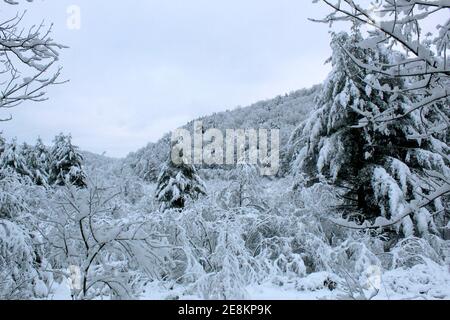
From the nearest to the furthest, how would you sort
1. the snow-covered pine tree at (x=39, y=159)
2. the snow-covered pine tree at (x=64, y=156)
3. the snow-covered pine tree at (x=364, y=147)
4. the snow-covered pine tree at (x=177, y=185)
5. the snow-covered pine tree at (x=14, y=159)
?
1. the snow-covered pine tree at (x=364, y=147)
2. the snow-covered pine tree at (x=177, y=185)
3. the snow-covered pine tree at (x=14, y=159)
4. the snow-covered pine tree at (x=64, y=156)
5. the snow-covered pine tree at (x=39, y=159)

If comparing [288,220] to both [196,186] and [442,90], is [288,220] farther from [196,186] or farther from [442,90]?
[196,186]

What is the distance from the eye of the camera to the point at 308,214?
8.66 meters

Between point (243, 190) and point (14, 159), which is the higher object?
point (14, 159)

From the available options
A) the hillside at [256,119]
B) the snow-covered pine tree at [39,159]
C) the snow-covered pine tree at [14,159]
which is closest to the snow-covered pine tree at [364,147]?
the hillside at [256,119]

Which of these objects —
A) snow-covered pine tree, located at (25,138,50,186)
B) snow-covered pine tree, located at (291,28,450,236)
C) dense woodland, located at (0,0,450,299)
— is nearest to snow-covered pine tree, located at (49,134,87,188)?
snow-covered pine tree, located at (25,138,50,186)

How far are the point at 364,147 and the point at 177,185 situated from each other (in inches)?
324

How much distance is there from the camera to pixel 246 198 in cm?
1047

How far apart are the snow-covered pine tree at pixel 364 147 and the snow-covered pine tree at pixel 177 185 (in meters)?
6.54

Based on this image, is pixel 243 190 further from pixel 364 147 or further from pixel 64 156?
pixel 64 156

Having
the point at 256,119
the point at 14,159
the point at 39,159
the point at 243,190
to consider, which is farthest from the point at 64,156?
the point at 256,119

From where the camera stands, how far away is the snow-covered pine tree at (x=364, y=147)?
8.80 m

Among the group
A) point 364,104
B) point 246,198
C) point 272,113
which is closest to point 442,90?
point 364,104

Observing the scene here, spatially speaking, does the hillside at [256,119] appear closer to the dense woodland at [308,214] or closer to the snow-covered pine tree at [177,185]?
the snow-covered pine tree at [177,185]

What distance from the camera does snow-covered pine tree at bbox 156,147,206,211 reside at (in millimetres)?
15461
